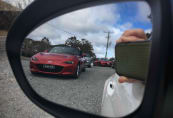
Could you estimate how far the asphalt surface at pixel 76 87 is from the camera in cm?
83

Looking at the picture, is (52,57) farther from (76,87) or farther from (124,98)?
(124,98)

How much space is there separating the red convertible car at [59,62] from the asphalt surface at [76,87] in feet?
0.15

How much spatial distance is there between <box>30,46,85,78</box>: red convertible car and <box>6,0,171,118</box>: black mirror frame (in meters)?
0.17

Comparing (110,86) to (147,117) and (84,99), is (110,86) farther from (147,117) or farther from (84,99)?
(147,117)

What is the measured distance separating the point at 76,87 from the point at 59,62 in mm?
190

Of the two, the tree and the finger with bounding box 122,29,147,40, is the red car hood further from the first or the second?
the finger with bounding box 122,29,147,40

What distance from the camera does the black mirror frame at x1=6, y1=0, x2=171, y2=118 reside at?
0.44 metres

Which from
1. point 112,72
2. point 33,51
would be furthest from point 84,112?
point 33,51

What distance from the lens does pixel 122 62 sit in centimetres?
70

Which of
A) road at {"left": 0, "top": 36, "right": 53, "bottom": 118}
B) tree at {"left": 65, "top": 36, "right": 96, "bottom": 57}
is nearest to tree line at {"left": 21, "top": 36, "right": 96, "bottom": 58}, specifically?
tree at {"left": 65, "top": 36, "right": 96, "bottom": 57}

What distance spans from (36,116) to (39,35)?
203 centimetres

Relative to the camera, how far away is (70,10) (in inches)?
31.9

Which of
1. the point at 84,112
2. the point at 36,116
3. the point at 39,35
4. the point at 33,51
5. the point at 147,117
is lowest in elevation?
the point at 36,116

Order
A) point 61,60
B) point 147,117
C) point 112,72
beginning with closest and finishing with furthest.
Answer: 1. point 147,117
2. point 112,72
3. point 61,60
